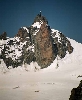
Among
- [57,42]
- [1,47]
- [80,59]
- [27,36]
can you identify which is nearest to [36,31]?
[27,36]

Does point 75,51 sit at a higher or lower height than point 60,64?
higher

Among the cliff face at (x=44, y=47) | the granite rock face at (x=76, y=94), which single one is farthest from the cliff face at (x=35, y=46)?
the granite rock face at (x=76, y=94)

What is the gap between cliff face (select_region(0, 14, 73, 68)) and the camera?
10025 centimetres

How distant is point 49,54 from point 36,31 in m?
16.7

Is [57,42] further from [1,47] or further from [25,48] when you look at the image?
[1,47]

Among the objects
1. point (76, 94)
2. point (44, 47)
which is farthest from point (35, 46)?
point (76, 94)

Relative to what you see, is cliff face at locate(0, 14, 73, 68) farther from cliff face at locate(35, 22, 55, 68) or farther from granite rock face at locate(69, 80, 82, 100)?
granite rock face at locate(69, 80, 82, 100)

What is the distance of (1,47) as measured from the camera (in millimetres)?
103812

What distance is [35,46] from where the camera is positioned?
4080 inches

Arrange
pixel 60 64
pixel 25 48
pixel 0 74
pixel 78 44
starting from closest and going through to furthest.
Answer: pixel 0 74 < pixel 60 64 < pixel 25 48 < pixel 78 44

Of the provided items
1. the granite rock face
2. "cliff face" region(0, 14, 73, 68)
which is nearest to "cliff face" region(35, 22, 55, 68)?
"cliff face" region(0, 14, 73, 68)

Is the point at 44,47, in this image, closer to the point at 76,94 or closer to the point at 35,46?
the point at 35,46

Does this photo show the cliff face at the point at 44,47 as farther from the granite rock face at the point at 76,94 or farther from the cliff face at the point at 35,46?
the granite rock face at the point at 76,94

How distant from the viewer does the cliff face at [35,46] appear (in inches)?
3947
